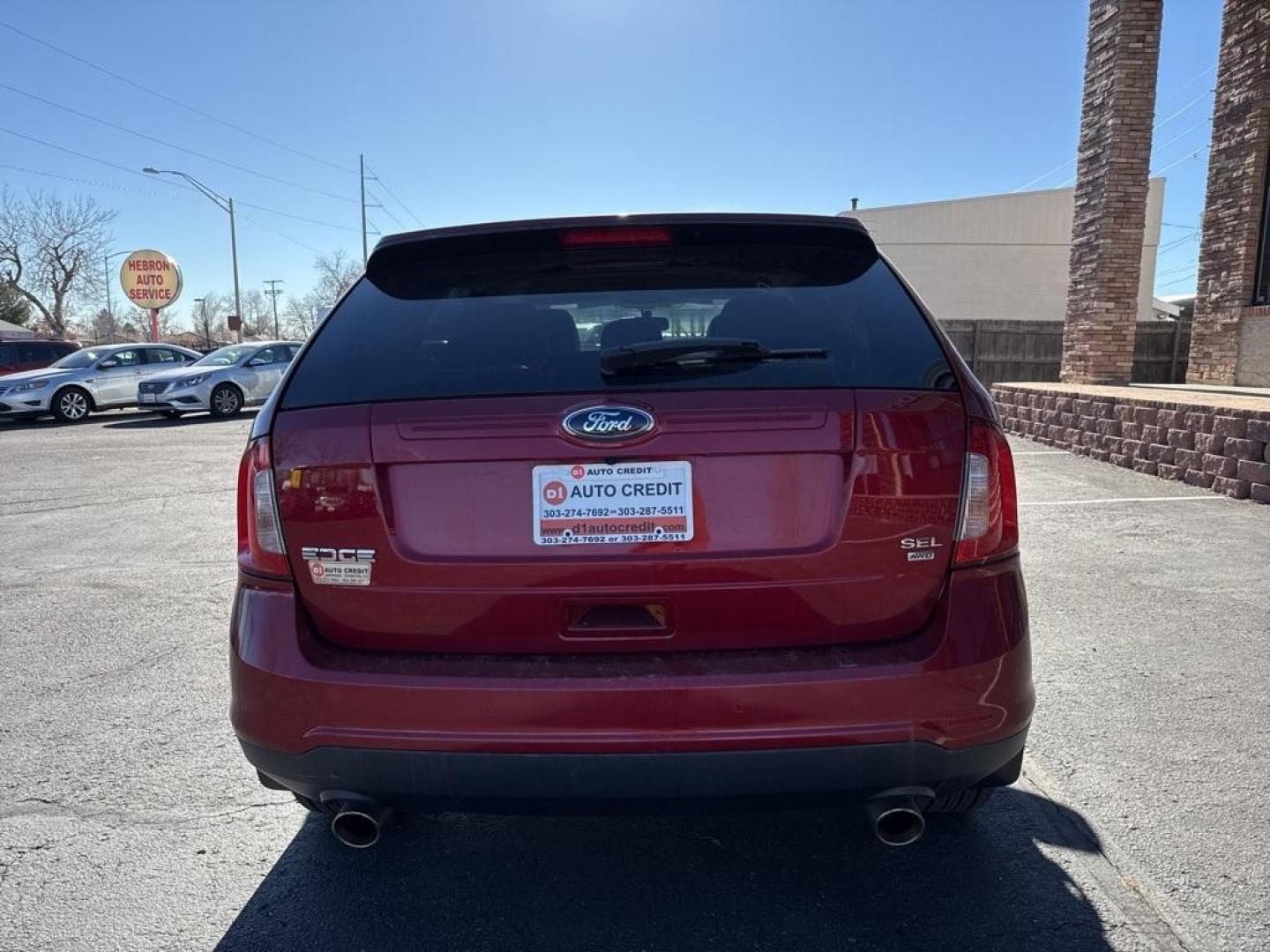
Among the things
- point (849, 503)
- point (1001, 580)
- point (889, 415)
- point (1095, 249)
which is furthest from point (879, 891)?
point (1095, 249)

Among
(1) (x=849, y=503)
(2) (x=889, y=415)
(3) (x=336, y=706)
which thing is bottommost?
(3) (x=336, y=706)

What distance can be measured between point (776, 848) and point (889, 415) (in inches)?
56.1

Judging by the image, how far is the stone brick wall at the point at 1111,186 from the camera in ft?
37.3

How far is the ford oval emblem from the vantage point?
1.87 metres

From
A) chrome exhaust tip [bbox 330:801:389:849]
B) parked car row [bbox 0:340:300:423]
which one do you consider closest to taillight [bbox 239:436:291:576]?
chrome exhaust tip [bbox 330:801:389:849]

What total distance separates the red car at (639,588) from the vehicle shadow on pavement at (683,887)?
1.28 ft

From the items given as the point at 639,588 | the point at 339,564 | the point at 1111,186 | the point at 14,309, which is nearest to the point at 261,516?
the point at 339,564

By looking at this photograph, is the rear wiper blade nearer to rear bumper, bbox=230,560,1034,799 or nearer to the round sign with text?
rear bumper, bbox=230,560,1034,799

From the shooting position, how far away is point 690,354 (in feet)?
6.52

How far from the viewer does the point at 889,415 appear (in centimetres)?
192

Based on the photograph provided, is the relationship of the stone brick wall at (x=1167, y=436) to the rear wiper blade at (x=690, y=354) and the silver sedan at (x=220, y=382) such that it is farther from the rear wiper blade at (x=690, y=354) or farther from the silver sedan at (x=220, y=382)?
the silver sedan at (x=220, y=382)

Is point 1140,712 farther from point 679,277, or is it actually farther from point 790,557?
point 679,277

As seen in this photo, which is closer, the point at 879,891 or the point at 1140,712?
the point at 879,891

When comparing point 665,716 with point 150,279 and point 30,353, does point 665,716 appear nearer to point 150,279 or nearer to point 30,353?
point 30,353
